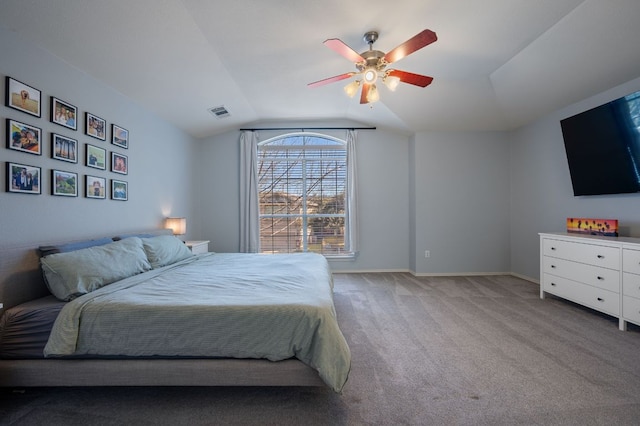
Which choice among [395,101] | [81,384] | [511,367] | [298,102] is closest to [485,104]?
[395,101]

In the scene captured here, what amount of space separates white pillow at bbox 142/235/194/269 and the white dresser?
4.43m

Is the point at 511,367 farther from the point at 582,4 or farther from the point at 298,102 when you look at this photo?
the point at 298,102

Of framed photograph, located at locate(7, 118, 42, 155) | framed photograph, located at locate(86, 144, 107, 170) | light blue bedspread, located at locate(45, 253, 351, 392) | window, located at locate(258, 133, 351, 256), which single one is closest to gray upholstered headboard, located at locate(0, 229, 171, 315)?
light blue bedspread, located at locate(45, 253, 351, 392)

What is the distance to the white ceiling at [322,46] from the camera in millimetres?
2271

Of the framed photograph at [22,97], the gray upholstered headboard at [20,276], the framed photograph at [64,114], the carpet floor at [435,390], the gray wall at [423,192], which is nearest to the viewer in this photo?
the carpet floor at [435,390]

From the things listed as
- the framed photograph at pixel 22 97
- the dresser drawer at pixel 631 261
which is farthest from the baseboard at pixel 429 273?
the framed photograph at pixel 22 97

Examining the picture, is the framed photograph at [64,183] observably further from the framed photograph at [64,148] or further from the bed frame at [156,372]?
the bed frame at [156,372]

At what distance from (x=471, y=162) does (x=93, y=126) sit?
5374 millimetres

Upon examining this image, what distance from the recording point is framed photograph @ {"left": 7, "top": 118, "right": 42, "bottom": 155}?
2.06m

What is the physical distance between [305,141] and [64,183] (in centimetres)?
362

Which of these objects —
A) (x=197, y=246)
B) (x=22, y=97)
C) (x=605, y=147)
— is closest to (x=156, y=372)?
(x=22, y=97)

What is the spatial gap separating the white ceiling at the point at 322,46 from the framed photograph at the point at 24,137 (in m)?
0.70

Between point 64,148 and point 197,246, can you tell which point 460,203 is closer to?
point 197,246

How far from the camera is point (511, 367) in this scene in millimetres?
2055
